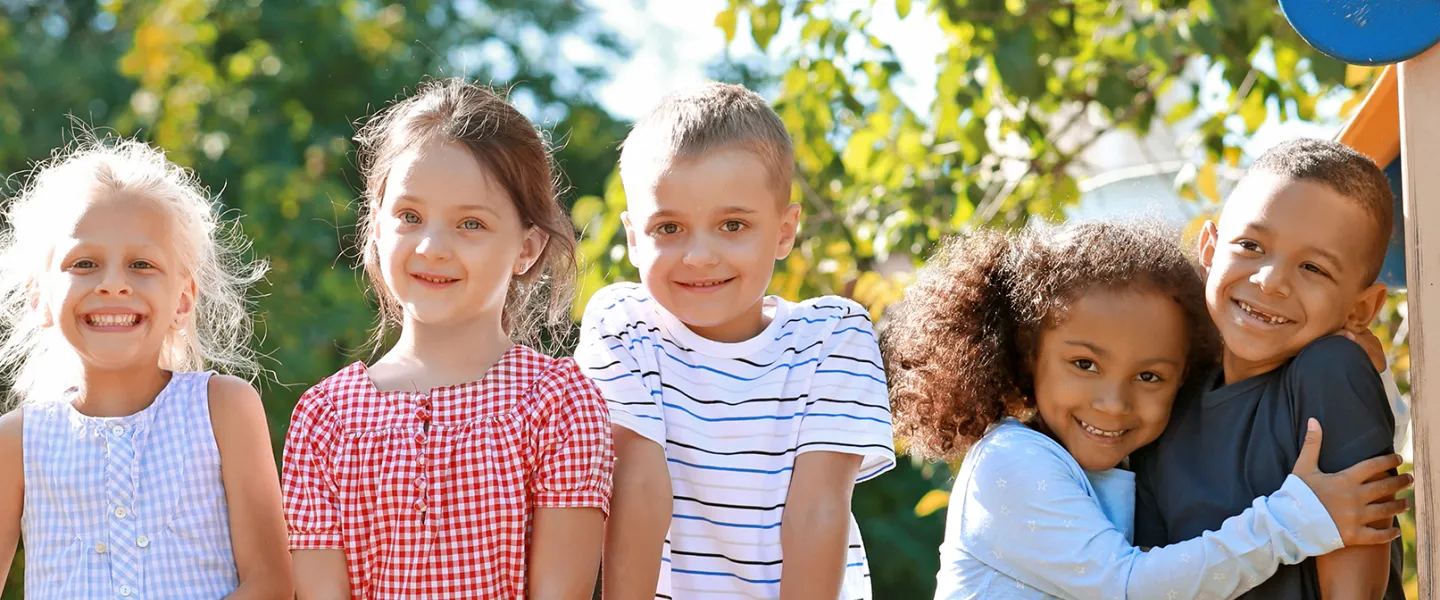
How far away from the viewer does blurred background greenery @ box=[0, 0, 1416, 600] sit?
4934 mm

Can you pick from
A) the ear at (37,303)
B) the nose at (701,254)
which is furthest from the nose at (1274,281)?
the ear at (37,303)

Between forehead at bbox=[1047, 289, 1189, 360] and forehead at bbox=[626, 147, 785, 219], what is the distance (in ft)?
1.97

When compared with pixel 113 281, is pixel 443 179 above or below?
above

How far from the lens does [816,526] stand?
259cm

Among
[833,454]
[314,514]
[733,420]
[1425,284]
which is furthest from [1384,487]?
[314,514]

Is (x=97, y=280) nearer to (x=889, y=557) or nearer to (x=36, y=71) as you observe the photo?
(x=889, y=557)

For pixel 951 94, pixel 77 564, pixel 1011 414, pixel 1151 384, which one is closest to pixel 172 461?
pixel 77 564

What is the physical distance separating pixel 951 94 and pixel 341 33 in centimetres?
567

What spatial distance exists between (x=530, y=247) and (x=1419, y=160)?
4.73 ft

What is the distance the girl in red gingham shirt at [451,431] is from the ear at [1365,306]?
4.13ft

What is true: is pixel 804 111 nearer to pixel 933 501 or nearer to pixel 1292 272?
pixel 933 501

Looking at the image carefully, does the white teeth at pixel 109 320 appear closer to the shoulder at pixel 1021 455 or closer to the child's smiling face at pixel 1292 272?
the shoulder at pixel 1021 455

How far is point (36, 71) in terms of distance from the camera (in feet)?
31.3

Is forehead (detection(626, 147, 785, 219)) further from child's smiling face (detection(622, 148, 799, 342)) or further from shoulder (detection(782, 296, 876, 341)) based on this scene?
shoulder (detection(782, 296, 876, 341))
